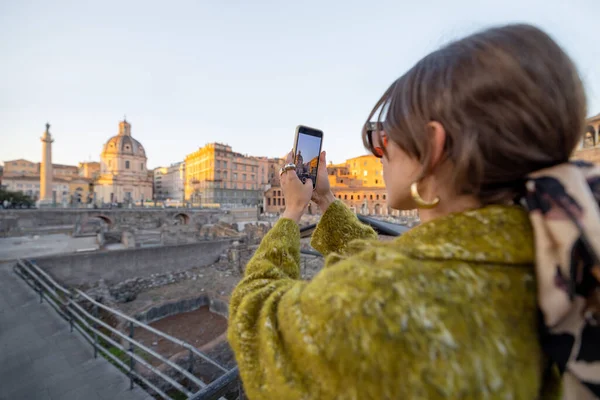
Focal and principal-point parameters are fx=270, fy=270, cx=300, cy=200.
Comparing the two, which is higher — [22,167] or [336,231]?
[22,167]

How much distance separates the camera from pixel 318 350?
638 mm

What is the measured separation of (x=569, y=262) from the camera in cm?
54

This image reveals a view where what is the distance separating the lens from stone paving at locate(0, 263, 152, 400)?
4062 mm

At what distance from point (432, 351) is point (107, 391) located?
18.0ft

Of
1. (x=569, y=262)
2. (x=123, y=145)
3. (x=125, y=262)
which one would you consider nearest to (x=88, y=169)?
(x=123, y=145)

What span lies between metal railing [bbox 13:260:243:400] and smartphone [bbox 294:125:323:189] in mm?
1326

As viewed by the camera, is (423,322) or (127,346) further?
(127,346)

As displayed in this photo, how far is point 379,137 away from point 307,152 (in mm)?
622

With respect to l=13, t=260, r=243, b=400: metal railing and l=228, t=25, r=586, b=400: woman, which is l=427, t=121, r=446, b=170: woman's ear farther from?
l=13, t=260, r=243, b=400: metal railing

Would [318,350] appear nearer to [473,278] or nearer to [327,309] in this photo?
[327,309]

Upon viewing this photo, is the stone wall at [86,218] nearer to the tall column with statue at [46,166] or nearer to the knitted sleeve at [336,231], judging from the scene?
the tall column with statue at [46,166]

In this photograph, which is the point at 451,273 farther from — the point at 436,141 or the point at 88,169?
the point at 88,169

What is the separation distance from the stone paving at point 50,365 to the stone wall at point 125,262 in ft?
18.7

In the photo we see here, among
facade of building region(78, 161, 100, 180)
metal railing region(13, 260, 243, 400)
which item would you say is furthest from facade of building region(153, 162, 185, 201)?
metal railing region(13, 260, 243, 400)
